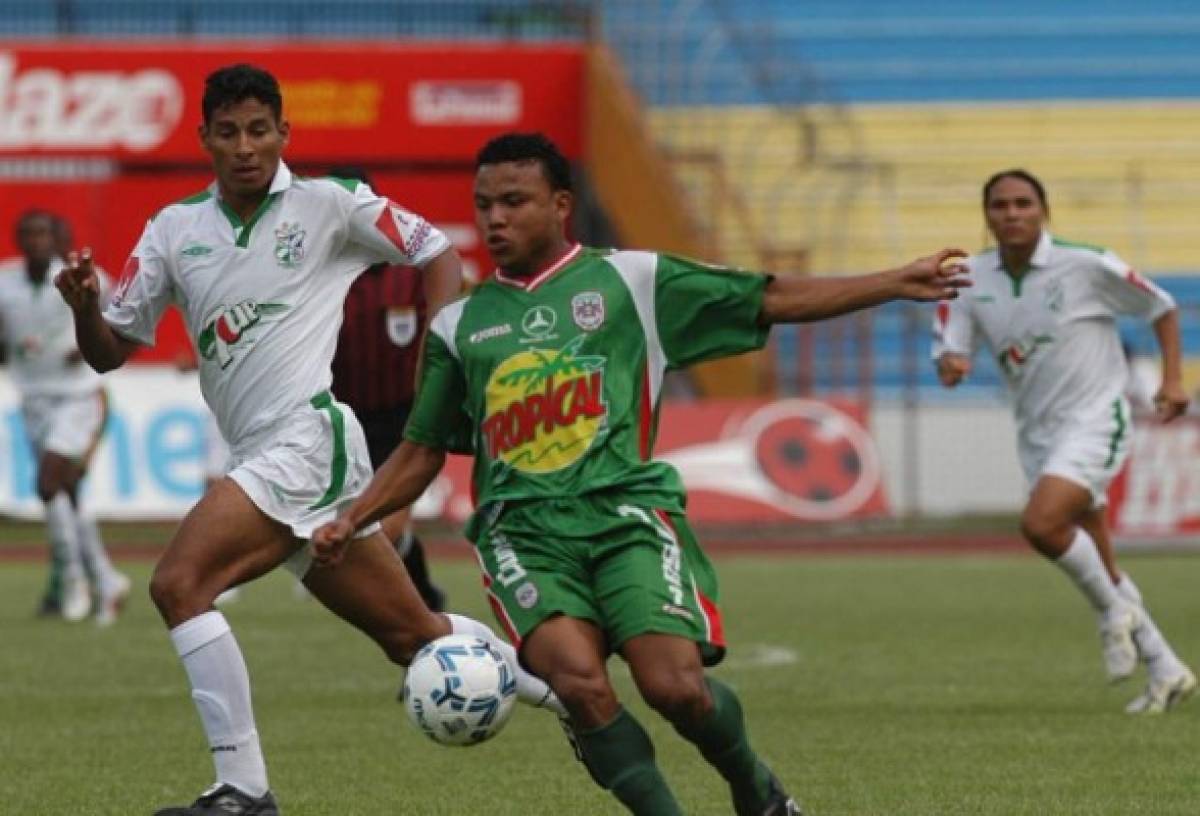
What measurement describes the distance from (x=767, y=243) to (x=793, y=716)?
1770 centimetres

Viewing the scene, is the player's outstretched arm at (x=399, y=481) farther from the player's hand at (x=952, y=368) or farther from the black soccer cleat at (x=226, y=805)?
the player's hand at (x=952, y=368)

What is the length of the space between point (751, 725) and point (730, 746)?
3611 millimetres

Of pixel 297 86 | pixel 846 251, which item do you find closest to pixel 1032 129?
pixel 846 251

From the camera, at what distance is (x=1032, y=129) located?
31500 mm

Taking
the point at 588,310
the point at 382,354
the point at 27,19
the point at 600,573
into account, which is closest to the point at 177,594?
the point at 600,573

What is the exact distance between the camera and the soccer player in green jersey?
6.90m

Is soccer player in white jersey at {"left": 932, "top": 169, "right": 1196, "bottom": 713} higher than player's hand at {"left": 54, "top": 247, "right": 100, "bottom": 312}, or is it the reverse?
player's hand at {"left": 54, "top": 247, "right": 100, "bottom": 312}

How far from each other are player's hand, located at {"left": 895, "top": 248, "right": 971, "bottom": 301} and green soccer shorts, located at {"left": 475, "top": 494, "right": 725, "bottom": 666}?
36.0 inches

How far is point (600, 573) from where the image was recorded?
7.03 meters

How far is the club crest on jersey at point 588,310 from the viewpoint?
710cm

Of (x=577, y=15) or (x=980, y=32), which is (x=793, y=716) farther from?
(x=980, y=32)

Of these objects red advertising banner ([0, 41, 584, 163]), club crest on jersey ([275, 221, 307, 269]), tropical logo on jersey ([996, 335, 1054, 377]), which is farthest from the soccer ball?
red advertising banner ([0, 41, 584, 163])

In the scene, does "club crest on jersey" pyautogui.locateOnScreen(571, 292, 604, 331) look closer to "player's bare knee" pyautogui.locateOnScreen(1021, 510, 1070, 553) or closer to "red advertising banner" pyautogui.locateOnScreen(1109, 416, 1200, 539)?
"player's bare knee" pyautogui.locateOnScreen(1021, 510, 1070, 553)

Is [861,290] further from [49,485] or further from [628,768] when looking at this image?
[49,485]
